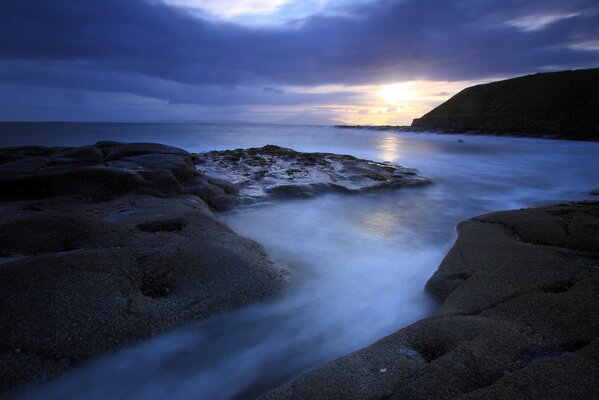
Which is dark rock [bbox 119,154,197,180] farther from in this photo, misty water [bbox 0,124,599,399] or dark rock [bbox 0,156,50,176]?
misty water [bbox 0,124,599,399]

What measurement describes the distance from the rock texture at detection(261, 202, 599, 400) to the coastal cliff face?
40.4 m

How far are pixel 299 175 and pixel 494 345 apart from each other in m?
8.53

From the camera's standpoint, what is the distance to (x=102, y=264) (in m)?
3.19

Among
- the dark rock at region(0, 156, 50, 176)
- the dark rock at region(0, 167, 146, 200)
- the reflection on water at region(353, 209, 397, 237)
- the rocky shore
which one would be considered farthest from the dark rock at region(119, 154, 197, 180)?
the reflection on water at region(353, 209, 397, 237)

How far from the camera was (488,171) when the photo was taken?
1474 centimetres

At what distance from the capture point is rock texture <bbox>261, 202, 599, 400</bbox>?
1.85 meters

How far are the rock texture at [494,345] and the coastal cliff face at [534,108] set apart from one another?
4044 cm

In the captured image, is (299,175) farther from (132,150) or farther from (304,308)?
(304,308)

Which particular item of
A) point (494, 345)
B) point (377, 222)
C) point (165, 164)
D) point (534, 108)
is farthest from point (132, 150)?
point (534, 108)

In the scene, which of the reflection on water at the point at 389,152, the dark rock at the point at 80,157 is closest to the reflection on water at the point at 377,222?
the dark rock at the point at 80,157

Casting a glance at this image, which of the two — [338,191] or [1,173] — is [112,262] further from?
[338,191]

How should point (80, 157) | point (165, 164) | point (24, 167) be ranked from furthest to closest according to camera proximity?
point (80, 157) < point (165, 164) < point (24, 167)

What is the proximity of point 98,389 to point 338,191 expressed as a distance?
7.41 m

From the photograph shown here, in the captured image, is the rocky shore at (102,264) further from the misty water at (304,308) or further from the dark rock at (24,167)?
the misty water at (304,308)
